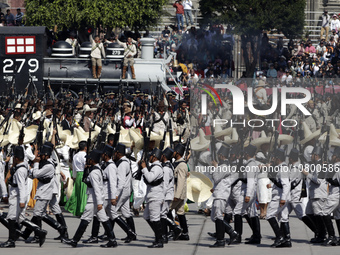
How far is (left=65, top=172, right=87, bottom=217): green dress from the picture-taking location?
1586 cm

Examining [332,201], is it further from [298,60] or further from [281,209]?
[298,60]

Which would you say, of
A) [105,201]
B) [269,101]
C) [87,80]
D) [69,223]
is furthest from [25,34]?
[105,201]

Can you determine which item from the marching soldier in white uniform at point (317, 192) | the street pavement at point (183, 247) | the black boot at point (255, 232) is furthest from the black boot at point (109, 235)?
the marching soldier in white uniform at point (317, 192)

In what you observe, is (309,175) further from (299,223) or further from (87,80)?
(87,80)

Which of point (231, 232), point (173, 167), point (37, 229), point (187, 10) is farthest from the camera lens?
point (187, 10)

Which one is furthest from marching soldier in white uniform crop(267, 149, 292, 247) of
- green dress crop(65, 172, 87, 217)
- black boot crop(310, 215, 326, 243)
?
green dress crop(65, 172, 87, 217)

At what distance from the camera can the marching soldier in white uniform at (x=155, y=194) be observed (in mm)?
13180

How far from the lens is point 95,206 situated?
13203 millimetres

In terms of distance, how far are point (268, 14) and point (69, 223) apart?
68.3 feet

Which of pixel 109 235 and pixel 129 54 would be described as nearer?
pixel 109 235

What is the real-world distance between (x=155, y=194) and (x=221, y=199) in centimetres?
103

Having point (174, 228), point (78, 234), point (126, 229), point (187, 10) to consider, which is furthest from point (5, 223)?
point (187, 10)

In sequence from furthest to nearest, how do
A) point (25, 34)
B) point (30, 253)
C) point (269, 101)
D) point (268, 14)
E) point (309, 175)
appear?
point (268, 14)
point (25, 34)
point (269, 101)
point (309, 175)
point (30, 253)

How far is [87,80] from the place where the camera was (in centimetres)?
2766
